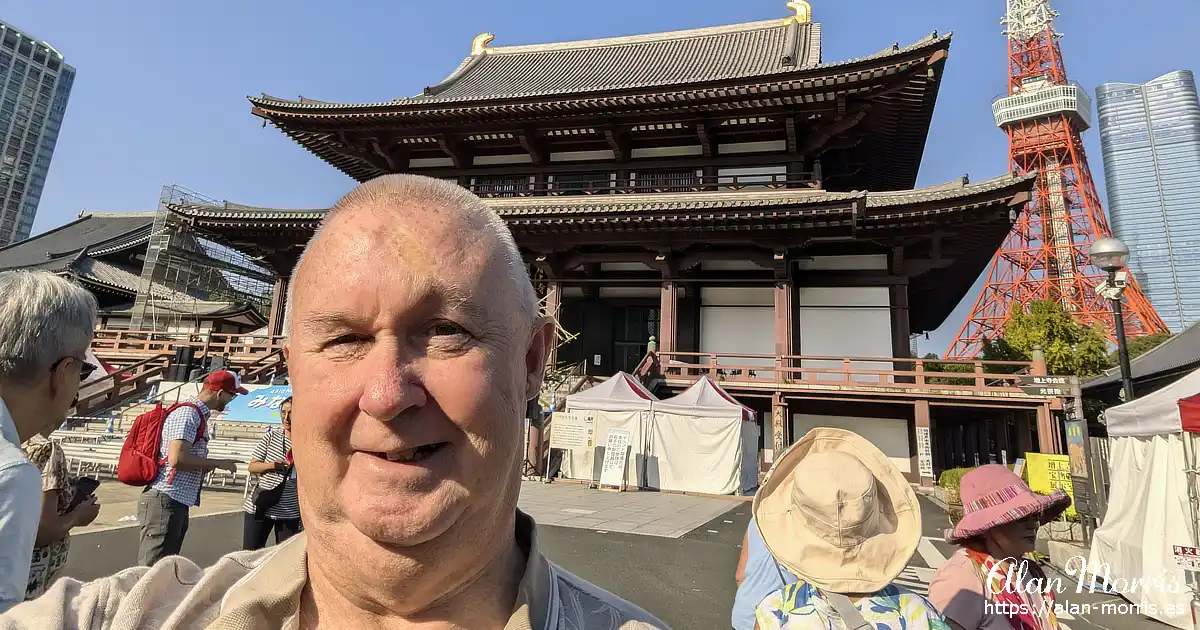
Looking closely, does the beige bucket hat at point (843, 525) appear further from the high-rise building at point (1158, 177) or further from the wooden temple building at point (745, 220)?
the high-rise building at point (1158, 177)

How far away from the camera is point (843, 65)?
455 inches

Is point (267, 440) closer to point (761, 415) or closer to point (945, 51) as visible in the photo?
Result: point (761, 415)

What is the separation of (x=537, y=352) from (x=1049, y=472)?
9.69 metres

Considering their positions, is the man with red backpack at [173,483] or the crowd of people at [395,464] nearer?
the crowd of people at [395,464]

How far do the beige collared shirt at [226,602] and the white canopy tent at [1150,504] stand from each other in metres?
6.01

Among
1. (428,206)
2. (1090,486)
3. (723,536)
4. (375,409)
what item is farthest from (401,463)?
(1090,486)

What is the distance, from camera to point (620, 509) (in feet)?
27.9

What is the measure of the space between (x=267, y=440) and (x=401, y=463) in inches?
141

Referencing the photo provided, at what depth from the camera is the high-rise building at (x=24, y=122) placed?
166ft

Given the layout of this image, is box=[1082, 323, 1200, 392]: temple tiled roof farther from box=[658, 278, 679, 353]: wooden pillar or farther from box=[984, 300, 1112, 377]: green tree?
box=[658, 278, 679, 353]: wooden pillar

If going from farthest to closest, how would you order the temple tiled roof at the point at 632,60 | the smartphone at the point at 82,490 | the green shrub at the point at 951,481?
the temple tiled roof at the point at 632,60, the green shrub at the point at 951,481, the smartphone at the point at 82,490

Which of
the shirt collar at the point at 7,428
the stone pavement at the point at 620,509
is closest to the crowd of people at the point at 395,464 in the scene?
the shirt collar at the point at 7,428

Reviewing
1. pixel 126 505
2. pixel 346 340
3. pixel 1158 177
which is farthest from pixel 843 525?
pixel 1158 177

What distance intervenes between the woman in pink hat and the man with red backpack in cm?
399
